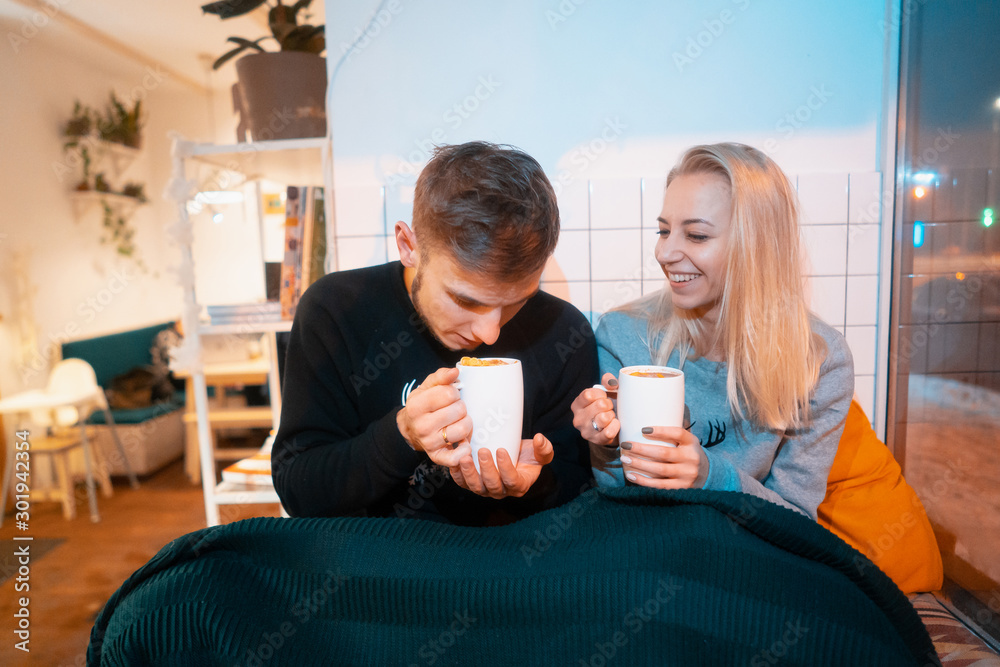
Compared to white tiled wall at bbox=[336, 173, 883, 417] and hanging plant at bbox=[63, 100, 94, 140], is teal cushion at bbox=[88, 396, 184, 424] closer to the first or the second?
hanging plant at bbox=[63, 100, 94, 140]

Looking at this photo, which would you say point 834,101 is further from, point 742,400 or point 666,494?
point 666,494

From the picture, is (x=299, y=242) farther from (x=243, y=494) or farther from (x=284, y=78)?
(x=243, y=494)

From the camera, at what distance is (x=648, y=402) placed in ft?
2.67

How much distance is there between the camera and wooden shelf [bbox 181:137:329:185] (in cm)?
160

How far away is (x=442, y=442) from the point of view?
79 centimetres

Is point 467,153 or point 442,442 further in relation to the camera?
point 467,153

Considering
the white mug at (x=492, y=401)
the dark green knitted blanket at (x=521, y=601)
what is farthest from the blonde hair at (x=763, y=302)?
the white mug at (x=492, y=401)

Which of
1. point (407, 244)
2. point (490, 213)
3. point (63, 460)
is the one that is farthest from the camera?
point (63, 460)

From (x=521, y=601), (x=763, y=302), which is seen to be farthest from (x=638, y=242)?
(x=521, y=601)

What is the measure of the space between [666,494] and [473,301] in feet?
1.35

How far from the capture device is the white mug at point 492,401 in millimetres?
780

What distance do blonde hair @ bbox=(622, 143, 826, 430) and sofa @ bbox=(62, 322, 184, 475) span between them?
370 cm

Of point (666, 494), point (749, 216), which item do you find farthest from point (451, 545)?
point (749, 216)

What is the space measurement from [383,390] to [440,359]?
129 mm
